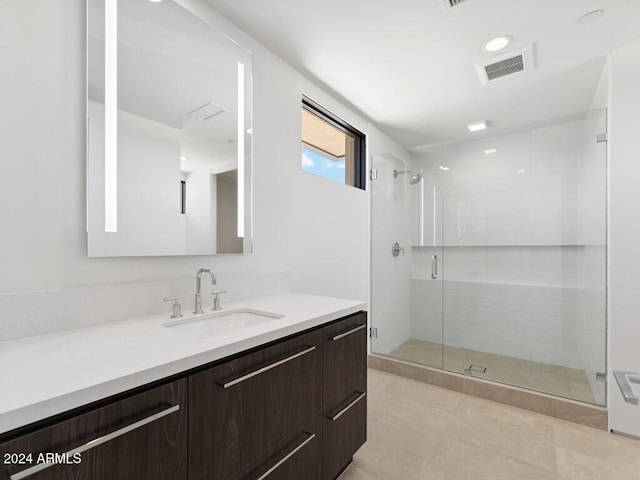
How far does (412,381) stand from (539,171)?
2.52 m

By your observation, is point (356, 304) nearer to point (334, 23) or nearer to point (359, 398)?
point (359, 398)

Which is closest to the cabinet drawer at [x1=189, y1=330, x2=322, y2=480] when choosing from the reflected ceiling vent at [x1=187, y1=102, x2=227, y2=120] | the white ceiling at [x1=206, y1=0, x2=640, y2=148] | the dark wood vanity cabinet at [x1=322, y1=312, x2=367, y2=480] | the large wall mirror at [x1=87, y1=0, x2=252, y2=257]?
the dark wood vanity cabinet at [x1=322, y1=312, x2=367, y2=480]

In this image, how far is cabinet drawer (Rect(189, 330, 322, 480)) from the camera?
91 cm

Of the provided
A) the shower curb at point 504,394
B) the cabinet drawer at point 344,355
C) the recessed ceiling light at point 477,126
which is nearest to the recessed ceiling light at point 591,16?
the recessed ceiling light at point 477,126

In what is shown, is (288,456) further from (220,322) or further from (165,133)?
(165,133)

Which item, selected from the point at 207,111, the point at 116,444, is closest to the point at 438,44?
the point at 207,111

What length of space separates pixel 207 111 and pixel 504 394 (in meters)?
2.94

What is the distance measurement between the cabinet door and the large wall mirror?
2.48 ft

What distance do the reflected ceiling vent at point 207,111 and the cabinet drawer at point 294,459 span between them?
160cm

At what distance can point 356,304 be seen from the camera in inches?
66.9

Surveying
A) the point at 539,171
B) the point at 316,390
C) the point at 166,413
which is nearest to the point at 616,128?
the point at 539,171

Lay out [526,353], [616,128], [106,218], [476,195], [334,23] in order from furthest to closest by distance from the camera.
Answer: [476,195] → [526,353] → [616,128] → [334,23] → [106,218]

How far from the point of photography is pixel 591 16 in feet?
5.67

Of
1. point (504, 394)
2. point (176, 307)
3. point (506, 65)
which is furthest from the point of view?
point (504, 394)
